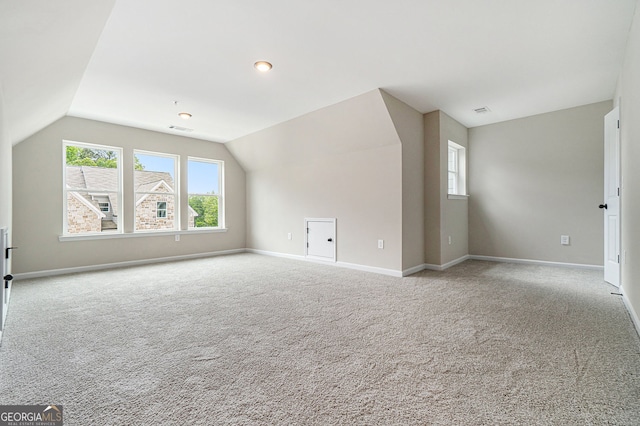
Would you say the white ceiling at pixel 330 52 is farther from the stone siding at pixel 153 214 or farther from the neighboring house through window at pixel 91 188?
the stone siding at pixel 153 214

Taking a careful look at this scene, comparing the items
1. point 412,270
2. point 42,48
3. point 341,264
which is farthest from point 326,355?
point 341,264

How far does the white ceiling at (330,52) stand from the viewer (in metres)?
2.12

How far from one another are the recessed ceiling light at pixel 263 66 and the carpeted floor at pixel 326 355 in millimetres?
2386

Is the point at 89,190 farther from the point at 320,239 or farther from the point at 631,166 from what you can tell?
the point at 631,166

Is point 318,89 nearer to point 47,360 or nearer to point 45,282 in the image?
point 47,360

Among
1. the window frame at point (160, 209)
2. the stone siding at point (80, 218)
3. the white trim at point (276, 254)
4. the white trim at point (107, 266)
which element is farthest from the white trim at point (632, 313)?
the stone siding at point (80, 218)

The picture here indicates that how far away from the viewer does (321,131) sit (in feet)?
15.1

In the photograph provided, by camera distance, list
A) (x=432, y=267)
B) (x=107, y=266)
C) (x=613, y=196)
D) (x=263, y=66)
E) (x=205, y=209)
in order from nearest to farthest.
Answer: (x=263, y=66), (x=613, y=196), (x=432, y=267), (x=107, y=266), (x=205, y=209)

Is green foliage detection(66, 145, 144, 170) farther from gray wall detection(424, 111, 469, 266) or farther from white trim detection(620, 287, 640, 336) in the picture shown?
white trim detection(620, 287, 640, 336)

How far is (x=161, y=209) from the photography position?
18.1 feet

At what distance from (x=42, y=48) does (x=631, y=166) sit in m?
4.61

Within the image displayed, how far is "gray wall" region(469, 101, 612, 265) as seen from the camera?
14.3 ft

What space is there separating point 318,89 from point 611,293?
13.2 ft

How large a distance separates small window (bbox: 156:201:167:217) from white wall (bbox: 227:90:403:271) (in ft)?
5.94
